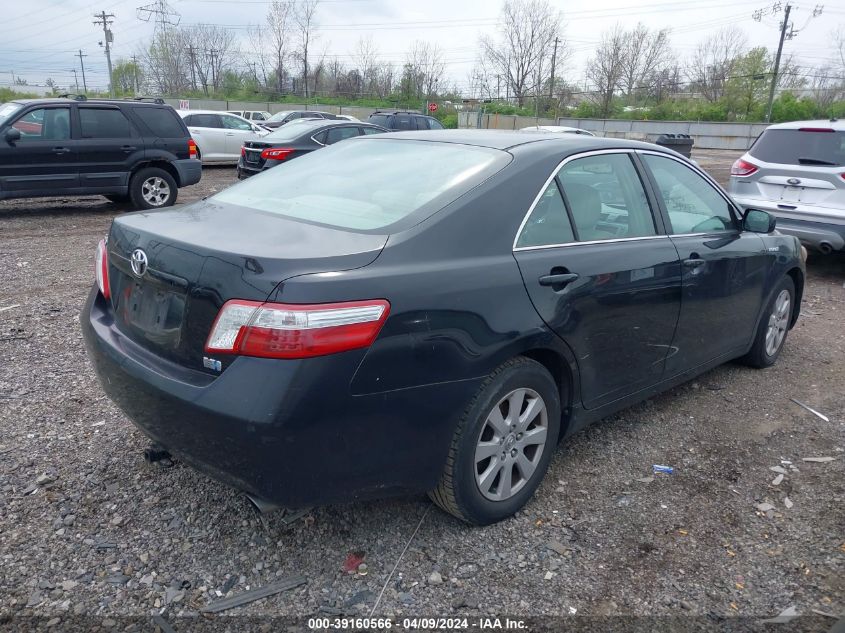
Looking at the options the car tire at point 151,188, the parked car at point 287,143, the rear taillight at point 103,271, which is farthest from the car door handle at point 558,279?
the parked car at point 287,143

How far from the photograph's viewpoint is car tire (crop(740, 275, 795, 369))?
4773 millimetres

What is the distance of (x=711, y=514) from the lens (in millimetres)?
3146

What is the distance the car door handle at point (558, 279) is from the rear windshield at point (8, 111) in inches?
375

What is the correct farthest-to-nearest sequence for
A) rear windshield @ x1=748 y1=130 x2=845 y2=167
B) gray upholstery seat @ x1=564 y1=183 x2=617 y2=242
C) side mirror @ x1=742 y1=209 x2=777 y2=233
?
rear windshield @ x1=748 y1=130 x2=845 y2=167 < side mirror @ x1=742 y1=209 x2=777 y2=233 < gray upholstery seat @ x1=564 y1=183 x2=617 y2=242

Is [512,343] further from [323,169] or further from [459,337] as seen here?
[323,169]

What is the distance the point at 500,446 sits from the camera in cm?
286

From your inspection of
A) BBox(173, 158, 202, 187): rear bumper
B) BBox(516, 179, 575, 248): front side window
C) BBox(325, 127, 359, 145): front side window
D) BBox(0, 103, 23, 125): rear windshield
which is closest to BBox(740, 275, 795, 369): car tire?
BBox(516, 179, 575, 248): front side window

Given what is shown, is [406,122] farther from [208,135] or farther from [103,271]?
[103,271]

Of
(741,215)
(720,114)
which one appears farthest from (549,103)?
(741,215)

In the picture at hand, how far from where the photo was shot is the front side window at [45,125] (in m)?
9.73

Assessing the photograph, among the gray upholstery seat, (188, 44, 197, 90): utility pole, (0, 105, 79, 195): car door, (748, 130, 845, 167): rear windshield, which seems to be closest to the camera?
the gray upholstery seat

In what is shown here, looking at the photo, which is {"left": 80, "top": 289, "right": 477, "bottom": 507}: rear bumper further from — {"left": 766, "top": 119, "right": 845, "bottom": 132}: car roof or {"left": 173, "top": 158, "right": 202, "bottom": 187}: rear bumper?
{"left": 173, "top": 158, "right": 202, "bottom": 187}: rear bumper

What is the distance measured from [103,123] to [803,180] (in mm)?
9651

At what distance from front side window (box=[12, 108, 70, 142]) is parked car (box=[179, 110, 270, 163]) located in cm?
796
